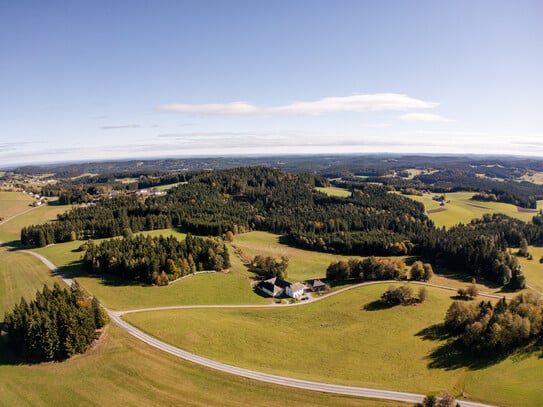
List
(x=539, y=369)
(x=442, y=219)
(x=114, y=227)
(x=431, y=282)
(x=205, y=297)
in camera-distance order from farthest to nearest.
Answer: (x=442, y=219) → (x=114, y=227) → (x=431, y=282) → (x=205, y=297) → (x=539, y=369)

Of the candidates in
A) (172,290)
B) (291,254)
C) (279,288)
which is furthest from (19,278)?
(291,254)

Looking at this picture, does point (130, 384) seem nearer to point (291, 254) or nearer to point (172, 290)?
point (172, 290)

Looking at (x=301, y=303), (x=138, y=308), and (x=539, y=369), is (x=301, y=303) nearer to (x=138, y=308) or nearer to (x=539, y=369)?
(x=138, y=308)

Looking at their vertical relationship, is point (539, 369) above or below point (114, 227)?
below

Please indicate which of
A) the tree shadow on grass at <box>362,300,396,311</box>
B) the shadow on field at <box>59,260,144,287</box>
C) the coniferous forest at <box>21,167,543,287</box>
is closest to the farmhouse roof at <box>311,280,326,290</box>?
the tree shadow on grass at <box>362,300,396,311</box>

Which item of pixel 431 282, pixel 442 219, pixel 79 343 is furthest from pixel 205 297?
pixel 442 219

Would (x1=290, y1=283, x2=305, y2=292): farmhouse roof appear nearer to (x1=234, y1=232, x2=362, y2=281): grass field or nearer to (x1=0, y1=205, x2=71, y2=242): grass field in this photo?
(x1=234, y1=232, x2=362, y2=281): grass field
